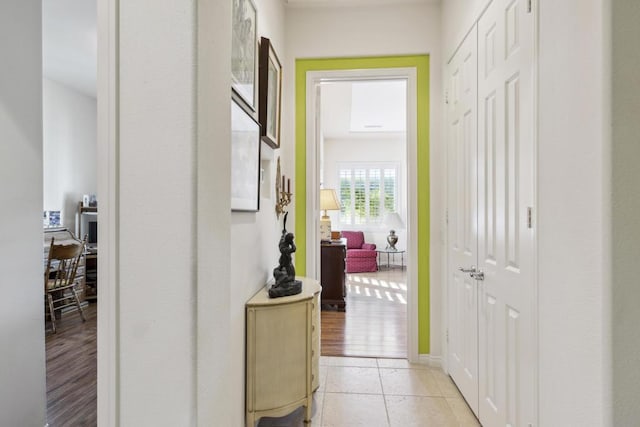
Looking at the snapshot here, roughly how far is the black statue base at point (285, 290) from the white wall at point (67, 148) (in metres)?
4.40

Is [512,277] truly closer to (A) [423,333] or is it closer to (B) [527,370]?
(B) [527,370]

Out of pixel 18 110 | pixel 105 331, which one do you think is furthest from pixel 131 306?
pixel 18 110

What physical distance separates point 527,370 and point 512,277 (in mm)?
401

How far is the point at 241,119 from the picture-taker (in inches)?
65.4

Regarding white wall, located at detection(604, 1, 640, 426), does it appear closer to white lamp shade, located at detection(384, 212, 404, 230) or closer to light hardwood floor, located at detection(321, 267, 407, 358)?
light hardwood floor, located at detection(321, 267, 407, 358)

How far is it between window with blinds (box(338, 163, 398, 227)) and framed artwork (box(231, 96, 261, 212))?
5.94 meters

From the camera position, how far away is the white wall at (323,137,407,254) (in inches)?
306

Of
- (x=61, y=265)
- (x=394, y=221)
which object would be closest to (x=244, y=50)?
(x=61, y=265)

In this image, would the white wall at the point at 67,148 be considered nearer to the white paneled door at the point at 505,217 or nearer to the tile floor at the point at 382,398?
the tile floor at the point at 382,398

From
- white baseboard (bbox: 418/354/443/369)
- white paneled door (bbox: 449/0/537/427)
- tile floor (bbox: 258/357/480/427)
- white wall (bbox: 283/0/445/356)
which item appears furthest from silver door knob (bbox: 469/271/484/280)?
white baseboard (bbox: 418/354/443/369)

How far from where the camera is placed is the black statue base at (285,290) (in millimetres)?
1911

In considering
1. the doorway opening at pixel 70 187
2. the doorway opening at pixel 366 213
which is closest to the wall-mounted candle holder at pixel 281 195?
the doorway opening at pixel 366 213

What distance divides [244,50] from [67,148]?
492 cm

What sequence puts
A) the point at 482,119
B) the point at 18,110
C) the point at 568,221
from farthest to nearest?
the point at 482,119, the point at 18,110, the point at 568,221
